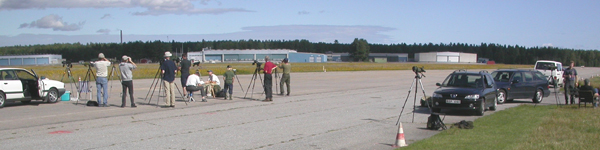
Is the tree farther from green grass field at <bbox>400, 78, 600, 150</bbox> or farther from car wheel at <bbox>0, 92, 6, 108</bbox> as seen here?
car wheel at <bbox>0, 92, 6, 108</bbox>

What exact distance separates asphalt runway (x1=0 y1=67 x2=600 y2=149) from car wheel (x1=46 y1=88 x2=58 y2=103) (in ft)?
1.24

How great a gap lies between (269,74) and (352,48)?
152m

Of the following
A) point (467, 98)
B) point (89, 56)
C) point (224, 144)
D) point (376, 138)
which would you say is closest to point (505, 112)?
point (467, 98)

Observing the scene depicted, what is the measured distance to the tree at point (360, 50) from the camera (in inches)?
6462

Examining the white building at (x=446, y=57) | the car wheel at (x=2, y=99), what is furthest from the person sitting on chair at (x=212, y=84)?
the white building at (x=446, y=57)

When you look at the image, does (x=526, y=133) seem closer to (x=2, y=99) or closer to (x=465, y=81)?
(x=465, y=81)

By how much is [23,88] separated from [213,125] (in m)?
9.26

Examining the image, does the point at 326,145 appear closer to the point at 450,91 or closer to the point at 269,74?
the point at 450,91

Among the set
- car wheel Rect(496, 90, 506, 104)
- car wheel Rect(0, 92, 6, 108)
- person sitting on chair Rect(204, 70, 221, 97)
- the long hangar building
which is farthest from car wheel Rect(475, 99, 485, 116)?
the long hangar building

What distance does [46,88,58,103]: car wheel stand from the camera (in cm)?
1818

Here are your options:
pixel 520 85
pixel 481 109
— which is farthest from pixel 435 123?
pixel 520 85

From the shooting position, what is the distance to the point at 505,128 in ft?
37.4

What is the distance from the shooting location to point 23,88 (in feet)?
56.0

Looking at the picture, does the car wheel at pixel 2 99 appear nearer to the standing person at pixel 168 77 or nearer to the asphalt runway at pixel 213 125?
the asphalt runway at pixel 213 125
